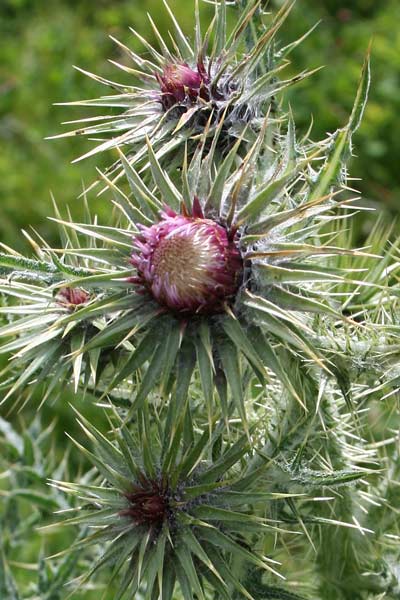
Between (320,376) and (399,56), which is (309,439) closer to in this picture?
(320,376)

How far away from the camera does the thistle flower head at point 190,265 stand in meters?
1.98

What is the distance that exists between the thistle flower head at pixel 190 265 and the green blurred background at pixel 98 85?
418 centimetres

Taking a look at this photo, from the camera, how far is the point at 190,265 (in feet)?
6.52

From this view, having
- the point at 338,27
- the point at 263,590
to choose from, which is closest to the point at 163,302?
the point at 263,590

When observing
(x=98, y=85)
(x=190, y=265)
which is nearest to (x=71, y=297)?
(x=190, y=265)

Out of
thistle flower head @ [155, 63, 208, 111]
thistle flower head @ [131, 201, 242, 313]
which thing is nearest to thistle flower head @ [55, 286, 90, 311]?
thistle flower head @ [131, 201, 242, 313]

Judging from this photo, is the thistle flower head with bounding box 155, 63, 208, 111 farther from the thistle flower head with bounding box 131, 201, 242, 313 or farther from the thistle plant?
the thistle flower head with bounding box 131, 201, 242, 313

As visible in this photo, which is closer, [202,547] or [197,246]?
[197,246]

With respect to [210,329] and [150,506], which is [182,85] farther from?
[150,506]

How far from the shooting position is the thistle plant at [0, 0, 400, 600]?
201 cm

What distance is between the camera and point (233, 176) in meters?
2.21

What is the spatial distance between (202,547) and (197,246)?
2.56ft

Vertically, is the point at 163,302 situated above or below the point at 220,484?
above

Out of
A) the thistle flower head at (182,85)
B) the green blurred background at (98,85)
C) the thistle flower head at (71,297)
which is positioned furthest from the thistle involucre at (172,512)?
→ the green blurred background at (98,85)
